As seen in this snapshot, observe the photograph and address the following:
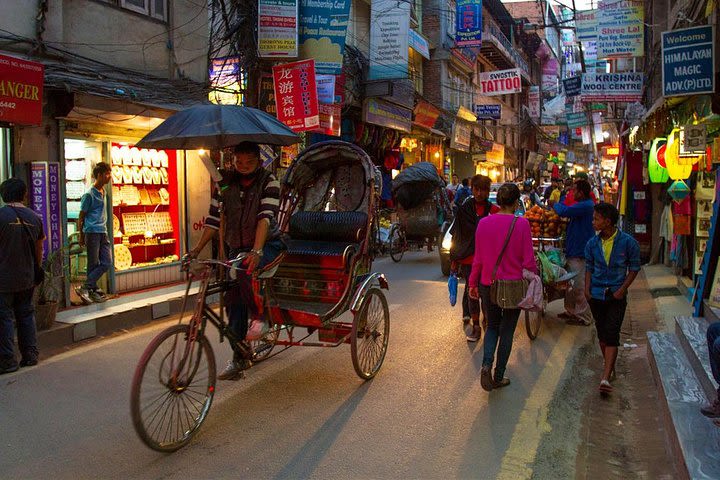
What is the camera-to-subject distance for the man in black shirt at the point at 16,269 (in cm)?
620

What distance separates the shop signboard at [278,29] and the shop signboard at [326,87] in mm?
1505

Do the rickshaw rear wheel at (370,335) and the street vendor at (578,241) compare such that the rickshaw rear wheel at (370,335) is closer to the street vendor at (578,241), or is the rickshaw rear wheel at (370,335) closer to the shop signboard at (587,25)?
the street vendor at (578,241)

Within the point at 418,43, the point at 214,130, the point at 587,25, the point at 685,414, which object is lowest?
the point at 685,414

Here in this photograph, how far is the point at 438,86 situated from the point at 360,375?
2345cm

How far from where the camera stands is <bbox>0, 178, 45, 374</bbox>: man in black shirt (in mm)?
6203

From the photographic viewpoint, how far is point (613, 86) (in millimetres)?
16344

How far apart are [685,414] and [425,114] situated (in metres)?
20.0

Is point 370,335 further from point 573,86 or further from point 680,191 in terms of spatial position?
point 573,86

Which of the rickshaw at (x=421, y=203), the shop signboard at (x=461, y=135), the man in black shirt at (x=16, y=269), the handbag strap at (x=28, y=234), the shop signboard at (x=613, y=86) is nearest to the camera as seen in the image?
the man in black shirt at (x=16, y=269)

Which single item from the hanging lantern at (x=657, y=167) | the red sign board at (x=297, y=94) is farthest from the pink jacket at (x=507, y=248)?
the hanging lantern at (x=657, y=167)

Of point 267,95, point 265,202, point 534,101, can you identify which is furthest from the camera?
point 534,101

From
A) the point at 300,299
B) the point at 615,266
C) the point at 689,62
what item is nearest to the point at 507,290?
the point at 615,266

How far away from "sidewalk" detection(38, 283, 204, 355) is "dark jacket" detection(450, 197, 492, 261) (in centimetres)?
460

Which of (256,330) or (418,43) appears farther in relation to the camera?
(418,43)
